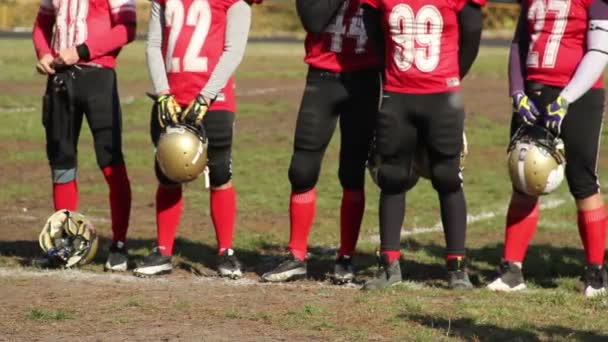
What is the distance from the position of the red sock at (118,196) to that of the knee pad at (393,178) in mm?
1901

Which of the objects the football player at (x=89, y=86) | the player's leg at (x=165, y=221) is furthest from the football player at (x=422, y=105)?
the football player at (x=89, y=86)

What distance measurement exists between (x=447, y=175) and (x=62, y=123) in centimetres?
266

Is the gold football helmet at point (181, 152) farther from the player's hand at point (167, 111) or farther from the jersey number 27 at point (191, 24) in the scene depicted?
the jersey number 27 at point (191, 24)

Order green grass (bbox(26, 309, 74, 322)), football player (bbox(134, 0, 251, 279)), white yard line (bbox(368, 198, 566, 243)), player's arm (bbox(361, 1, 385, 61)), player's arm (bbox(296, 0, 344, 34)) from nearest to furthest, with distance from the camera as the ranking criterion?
green grass (bbox(26, 309, 74, 322))
player's arm (bbox(361, 1, 385, 61))
player's arm (bbox(296, 0, 344, 34))
football player (bbox(134, 0, 251, 279))
white yard line (bbox(368, 198, 566, 243))

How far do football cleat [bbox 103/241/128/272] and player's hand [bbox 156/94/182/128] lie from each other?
1104 millimetres

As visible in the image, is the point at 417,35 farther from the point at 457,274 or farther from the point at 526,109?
the point at 457,274

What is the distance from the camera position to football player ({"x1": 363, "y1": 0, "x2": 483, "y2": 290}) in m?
8.38

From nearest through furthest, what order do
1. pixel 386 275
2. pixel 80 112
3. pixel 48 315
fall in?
pixel 48 315 < pixel 386 275 < pixel 80 112

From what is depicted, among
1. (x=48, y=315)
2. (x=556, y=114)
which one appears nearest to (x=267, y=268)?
(x=48, y=315)

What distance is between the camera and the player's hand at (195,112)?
28.6ft

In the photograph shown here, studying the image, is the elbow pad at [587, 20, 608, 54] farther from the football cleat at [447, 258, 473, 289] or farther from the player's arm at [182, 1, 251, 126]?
the player's arm at [182, 1, 251, 126]

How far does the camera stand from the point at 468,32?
27.8 feet

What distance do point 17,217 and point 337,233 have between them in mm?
2683

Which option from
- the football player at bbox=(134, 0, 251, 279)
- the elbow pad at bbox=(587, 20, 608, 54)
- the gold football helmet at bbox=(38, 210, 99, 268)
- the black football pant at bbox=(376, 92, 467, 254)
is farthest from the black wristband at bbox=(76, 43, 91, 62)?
the elbow pad at bbox=(587, 20, 608, 54)
